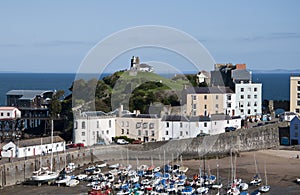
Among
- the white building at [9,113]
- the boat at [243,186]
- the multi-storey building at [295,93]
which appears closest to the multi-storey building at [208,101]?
the multi-storey building at [295,93]

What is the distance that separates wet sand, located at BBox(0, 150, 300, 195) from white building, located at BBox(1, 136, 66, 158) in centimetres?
449

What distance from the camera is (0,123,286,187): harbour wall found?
33656 mm

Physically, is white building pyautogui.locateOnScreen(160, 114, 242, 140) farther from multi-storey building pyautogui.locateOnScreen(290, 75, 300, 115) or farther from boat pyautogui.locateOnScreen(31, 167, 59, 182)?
boat pyautogui.locateOnScreen(31, 167, 59, 182)

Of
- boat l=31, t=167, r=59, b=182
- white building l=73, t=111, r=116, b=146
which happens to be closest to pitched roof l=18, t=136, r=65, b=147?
white building l=73, t=111, r=116, b=146

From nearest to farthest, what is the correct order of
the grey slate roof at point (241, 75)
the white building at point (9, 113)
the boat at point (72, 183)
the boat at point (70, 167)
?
the boat at point (72, 183), the boat at point (70, 167), the white building at point (9, 113), the grey slate roof at point (241, 75)

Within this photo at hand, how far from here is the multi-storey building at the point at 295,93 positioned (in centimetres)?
5375

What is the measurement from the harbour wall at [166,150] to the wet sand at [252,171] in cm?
100

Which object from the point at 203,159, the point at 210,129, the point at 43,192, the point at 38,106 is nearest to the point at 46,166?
the point at 43,192

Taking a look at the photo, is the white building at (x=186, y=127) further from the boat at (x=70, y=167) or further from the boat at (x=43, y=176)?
the boat at (x=43, y=176)

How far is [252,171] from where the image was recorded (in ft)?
116

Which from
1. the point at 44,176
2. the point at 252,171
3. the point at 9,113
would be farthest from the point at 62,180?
the point at 9,113

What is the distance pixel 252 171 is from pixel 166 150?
671 cm

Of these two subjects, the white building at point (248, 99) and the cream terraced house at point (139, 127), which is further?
the white building at point (248, 99)

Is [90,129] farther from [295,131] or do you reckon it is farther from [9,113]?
[295,131]
